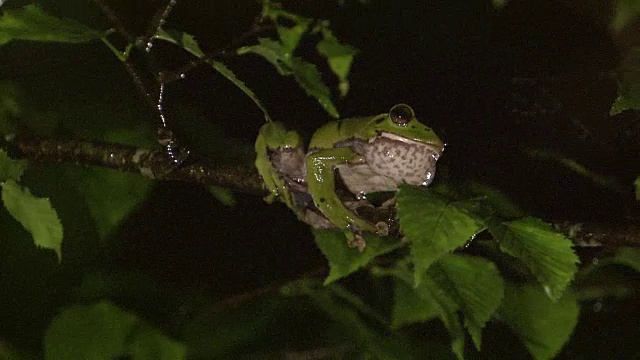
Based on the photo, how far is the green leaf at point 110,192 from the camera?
0.95 m

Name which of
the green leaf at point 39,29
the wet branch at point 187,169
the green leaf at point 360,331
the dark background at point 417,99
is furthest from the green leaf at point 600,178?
the green leaf at point 39,29

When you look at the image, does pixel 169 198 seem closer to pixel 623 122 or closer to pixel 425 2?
pixel 425 2

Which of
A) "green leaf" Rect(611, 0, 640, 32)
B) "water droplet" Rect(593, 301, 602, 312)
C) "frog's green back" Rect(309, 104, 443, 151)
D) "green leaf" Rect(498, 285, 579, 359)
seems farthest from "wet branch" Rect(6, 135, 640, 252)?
"water droplet" Rect(593, 301, 602, 312)

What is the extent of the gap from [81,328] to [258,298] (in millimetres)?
340

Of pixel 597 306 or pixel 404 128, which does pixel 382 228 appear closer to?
pixel 404 128

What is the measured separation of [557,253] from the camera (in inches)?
16.7

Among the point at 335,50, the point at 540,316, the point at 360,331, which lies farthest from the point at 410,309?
the point at 335,50

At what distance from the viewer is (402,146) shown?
0.73 metres

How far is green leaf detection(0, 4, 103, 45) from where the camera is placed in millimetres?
507

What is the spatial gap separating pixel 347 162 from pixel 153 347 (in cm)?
44

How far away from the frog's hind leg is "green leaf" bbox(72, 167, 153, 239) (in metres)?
0.36

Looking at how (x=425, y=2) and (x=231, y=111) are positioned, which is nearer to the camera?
(x=425, y=2)

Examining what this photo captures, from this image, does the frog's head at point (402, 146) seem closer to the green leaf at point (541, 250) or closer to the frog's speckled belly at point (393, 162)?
the frog's speckled belly at point (393, 162)

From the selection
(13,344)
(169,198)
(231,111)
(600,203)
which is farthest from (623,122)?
(13,344)
